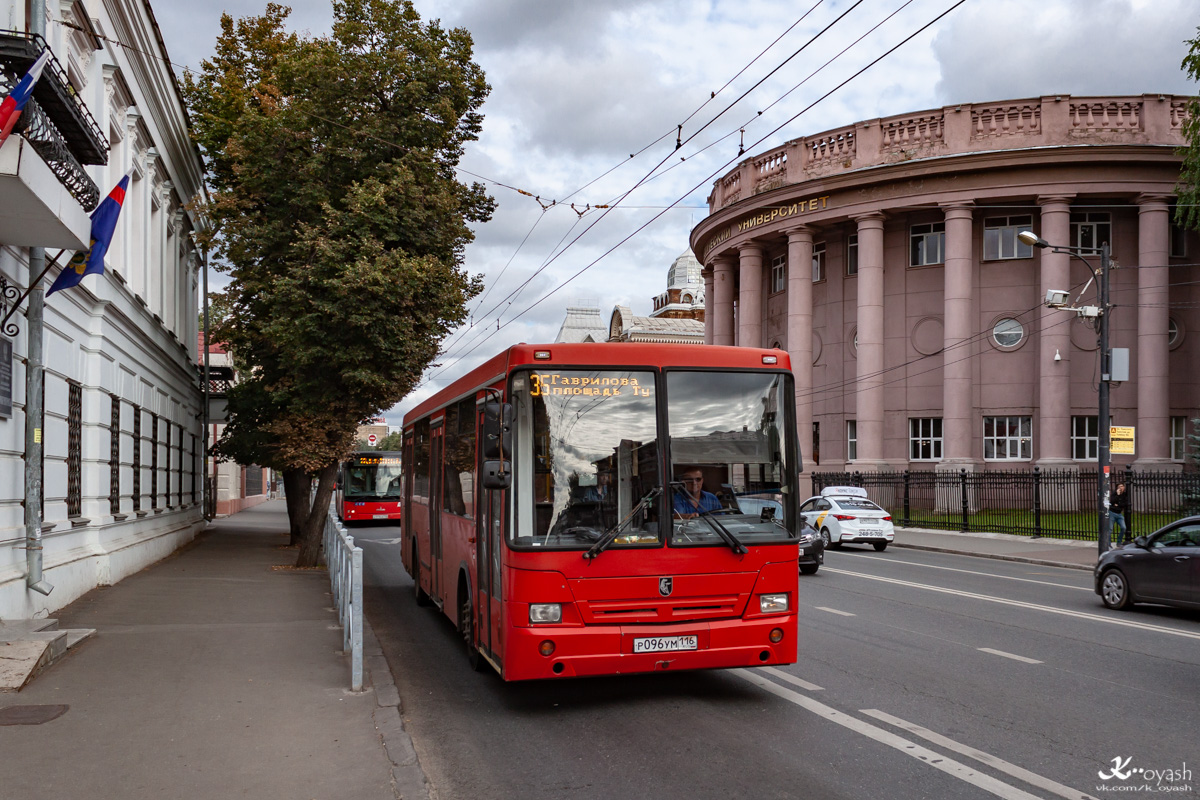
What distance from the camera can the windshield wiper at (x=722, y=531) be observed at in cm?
757

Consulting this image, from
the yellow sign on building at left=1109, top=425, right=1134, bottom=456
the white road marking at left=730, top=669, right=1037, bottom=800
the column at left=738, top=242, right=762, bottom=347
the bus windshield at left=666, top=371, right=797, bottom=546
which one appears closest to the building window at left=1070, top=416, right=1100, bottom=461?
the column at left=738, top=242, right=762, bottom=347

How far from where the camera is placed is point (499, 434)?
7.46 m

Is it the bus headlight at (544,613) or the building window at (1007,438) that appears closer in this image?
the bus headlight at (544,613)

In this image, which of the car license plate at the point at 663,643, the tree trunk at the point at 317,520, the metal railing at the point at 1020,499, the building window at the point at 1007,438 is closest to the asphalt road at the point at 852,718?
the car license plate at the point at 663,643

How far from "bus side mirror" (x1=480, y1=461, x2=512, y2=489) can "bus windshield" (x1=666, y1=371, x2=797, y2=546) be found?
Answer: 1.22 metres

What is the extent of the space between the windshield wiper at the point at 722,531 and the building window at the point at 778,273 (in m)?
37.2

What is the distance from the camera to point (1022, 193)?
3438 centimetres

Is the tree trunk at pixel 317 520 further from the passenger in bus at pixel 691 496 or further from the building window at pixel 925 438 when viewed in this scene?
the building window at pixel 925 438

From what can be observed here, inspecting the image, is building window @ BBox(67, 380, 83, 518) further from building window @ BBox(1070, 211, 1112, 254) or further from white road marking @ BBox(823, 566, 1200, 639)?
building window @ BBox(1070, 211, 1112, 254)

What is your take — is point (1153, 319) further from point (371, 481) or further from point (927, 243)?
point (371, 481)

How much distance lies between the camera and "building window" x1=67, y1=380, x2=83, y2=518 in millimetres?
13841

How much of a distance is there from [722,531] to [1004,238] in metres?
33.0

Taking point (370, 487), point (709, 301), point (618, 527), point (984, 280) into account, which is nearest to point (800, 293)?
point (984, 280)

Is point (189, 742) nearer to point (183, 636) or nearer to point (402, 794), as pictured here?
point (402, 794)
